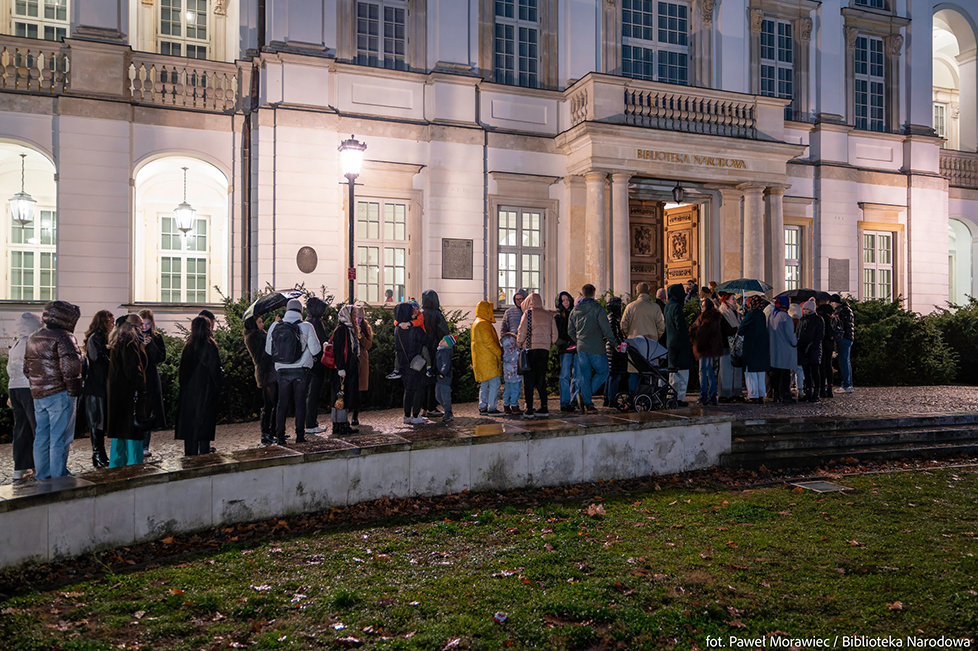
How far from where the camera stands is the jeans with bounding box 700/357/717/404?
12148 millimetres

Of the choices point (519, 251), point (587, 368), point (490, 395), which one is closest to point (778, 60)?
point (519, 251)

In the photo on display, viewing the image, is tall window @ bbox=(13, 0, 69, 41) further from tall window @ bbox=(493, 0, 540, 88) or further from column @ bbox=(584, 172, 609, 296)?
column @ bbox=(584, 172, 609, 296)

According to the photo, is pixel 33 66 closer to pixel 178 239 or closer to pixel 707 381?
pixel 178 239

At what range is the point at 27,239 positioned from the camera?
19.2 meters

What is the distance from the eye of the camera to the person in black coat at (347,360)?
9.34 meters

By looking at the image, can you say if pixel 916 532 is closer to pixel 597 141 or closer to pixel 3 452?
pixel 3 452

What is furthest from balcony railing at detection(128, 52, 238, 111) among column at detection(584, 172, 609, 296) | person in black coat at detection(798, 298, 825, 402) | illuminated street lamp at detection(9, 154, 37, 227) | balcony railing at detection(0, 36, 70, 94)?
person in black coat at detection(798, 298, 825, 402)

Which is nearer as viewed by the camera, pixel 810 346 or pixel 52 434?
pixel 52 434

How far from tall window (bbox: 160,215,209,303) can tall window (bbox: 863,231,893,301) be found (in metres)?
19.1

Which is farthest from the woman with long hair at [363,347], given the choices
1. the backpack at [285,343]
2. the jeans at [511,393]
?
the jeans at [511,393]

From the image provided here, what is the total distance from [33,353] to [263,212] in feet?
33.6

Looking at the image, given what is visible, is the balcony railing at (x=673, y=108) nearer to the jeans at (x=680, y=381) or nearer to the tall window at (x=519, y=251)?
the tall window at (x=519, y=251)

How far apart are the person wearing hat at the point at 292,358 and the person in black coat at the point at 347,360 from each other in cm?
58

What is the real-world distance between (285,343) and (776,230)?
1595 cm
